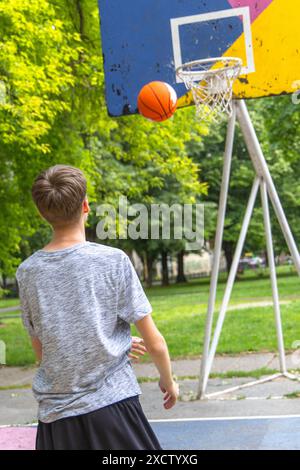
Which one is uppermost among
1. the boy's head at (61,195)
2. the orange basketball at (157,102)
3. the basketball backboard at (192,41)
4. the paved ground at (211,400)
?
the basketball backboard at (192,41)

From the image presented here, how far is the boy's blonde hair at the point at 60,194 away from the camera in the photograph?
8.69 ft

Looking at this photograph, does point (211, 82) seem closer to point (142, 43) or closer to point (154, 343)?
point (142, 43)

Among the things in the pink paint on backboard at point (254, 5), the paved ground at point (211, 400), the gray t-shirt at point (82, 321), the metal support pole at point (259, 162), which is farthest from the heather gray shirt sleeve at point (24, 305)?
the pink paint on backboard at point (254, 5)

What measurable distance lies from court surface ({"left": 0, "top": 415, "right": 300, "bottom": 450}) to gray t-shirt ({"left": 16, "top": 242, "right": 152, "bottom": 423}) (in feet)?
9.94

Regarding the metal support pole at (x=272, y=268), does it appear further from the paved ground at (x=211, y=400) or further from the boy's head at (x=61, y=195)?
the boy's head at (x=61, y=195)

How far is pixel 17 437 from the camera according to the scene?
610cm

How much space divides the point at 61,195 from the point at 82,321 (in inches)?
18.8

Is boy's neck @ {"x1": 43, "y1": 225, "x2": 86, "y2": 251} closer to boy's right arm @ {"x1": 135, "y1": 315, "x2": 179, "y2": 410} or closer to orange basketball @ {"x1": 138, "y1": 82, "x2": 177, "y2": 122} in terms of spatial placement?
boy's right arm @ {"x1": 135, "y1": 315, "x2": 179, "y2": 410}

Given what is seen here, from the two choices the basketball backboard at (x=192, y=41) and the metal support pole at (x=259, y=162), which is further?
the metal support pole at (x=259, y=162)

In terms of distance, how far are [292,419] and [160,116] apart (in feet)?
9.67

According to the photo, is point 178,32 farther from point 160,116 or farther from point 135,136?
point 135,136

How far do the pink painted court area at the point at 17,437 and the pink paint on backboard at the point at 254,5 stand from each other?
4.41m
